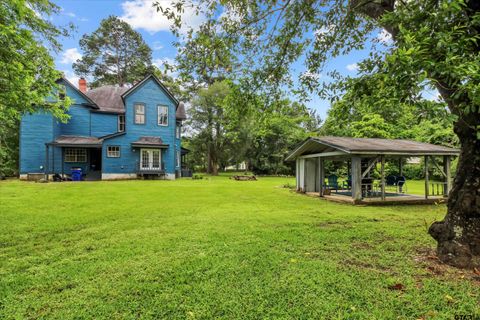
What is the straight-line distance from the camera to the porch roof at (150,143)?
64.1ft

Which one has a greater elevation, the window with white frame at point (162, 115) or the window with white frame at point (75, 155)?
the window with white frame at point (162, 115)

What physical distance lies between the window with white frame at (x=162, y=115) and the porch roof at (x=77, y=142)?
15.1ft

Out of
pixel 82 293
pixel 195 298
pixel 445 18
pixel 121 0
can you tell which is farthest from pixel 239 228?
pixel 121 0

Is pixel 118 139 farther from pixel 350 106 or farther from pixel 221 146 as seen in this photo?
pixel 350 106

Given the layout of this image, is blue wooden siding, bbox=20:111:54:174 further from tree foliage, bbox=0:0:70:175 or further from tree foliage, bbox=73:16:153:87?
tree foliage, bbox=73:16:153:87

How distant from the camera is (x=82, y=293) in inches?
119

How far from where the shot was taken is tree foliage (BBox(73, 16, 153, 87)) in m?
34.6

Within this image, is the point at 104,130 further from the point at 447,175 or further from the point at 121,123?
the point at 447,175

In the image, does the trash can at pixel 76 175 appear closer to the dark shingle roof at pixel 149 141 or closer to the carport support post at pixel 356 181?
the dark shingle roof at pixel 149 141

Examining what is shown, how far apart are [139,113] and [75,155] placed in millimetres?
5695

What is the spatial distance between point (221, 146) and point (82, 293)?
26.9 m

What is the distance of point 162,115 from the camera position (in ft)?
69.9

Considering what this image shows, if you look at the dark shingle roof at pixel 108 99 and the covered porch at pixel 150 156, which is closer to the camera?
the covered porch at pixel 150 156

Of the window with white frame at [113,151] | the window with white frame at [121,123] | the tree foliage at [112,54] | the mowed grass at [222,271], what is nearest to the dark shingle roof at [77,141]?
the window with white frame at [113,151]
